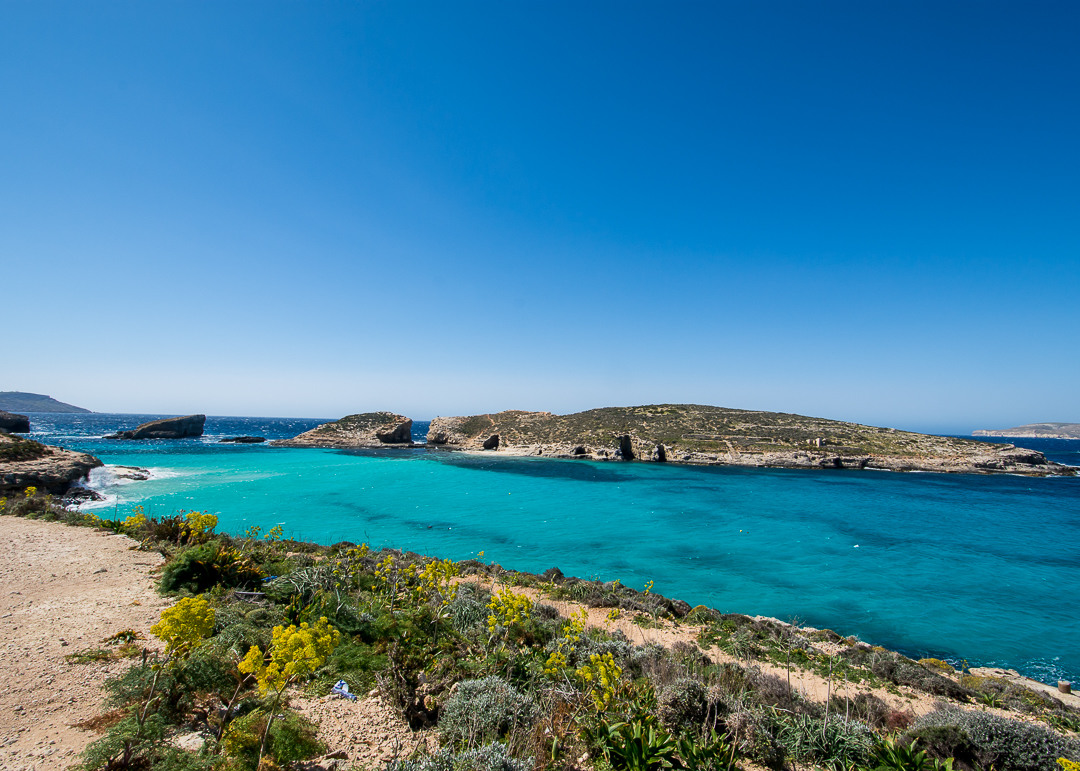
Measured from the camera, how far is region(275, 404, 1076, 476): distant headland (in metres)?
47.5

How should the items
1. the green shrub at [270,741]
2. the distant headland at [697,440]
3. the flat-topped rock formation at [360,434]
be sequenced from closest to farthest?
1. the green shrub at [270,741]
2. the distant headland at [697,440]
3. the flat-topped rock formation at [360,434]

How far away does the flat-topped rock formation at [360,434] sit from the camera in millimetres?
67500

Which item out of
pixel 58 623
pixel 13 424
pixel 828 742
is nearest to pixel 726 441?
pixel 828 742

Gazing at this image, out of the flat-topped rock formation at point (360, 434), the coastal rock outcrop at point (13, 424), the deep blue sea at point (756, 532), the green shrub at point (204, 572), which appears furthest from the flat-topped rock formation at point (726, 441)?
the coastal rock outcrop at point (13, 424)

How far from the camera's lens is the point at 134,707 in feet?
12.3

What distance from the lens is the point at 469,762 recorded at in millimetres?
3367

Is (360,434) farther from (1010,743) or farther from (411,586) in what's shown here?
(1010,743)

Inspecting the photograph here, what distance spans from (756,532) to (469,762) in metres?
20.6

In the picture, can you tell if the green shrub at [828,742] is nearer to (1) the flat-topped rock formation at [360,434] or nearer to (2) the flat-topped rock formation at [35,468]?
(2) the flat-topped rock formation at [35,468]

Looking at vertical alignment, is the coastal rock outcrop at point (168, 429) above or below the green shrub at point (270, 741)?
below

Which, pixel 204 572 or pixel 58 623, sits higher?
pixel 204 572

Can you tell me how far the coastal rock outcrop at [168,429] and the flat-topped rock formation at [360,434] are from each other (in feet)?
69.1

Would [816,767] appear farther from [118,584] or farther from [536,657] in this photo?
[118,584]

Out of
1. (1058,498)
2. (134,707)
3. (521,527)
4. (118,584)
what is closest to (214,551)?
(118,584)
